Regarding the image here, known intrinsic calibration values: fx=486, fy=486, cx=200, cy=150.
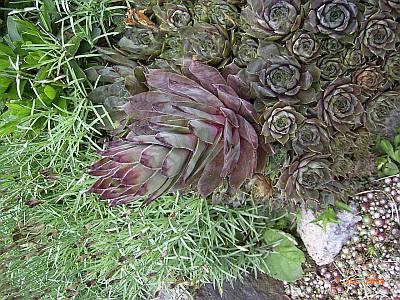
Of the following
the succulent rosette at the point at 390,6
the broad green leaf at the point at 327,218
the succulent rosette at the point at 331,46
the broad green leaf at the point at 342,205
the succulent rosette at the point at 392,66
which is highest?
the succulent rosette at the point at 390,6

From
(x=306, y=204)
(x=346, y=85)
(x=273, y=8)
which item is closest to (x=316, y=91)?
(x=346, y=85)

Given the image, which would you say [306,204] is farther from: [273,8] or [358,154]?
[273,8]

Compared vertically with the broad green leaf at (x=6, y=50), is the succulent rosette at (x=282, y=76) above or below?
above

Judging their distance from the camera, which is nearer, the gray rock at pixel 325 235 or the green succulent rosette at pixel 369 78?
the green succulent rosette at pixel 369 78

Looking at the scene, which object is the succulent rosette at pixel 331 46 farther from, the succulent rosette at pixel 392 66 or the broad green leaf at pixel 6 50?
the broad green leaf at pixel 6 50

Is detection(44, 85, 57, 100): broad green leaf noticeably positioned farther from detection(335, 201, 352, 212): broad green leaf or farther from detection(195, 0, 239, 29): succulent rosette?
detection(335, 201, 352, 212): broad green leaf

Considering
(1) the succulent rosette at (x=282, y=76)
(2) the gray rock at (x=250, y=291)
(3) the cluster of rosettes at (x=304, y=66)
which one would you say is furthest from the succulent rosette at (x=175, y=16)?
(2) the gray rock at (x=250, y=291)

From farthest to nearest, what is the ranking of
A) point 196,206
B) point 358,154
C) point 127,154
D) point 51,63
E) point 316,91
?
point 196,206, point 51,63, point 358,154, point 316,91, point 127,154
